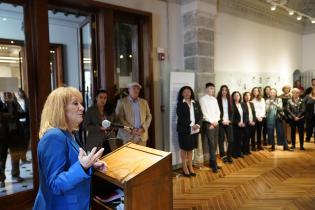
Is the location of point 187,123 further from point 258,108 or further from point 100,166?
point 100,166

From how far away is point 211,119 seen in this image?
4906 mm

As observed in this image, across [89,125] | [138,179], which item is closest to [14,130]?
[89,125]

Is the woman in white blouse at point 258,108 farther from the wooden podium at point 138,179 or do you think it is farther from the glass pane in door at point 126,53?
the wooden podium at point 138,179

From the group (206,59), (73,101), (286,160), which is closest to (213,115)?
(206,59)

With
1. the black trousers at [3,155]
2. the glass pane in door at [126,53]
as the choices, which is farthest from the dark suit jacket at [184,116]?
the black trousers at [3,155]

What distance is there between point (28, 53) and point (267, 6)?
5.84 m

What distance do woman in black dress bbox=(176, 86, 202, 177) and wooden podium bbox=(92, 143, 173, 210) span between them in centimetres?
263

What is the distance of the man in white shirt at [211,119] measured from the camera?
192 inches

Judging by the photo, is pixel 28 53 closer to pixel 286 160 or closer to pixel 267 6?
pixel 286 160

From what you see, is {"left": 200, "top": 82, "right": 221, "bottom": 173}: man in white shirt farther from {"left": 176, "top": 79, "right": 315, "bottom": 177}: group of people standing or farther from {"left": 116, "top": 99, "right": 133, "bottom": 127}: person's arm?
{"left": 116, "top": 99, "right": 133, "bottom": 127}: person's arm

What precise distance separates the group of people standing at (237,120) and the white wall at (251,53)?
48cm

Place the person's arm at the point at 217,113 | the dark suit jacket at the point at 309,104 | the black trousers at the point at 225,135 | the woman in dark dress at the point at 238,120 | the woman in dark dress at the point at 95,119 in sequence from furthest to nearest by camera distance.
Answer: the dark suit jacket at the point at 309,104 → the woman in dark dress at the point at 238,120 → the black trousers at the point at 225,135 → the person's arm at the point at 217,113 → the woman in dark dress at the point at 95,119

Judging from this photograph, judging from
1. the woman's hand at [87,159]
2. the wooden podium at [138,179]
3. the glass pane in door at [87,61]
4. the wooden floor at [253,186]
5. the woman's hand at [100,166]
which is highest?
the glass pane in door at [87,61]

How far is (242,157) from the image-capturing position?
568 cm
